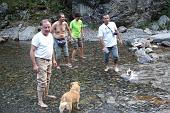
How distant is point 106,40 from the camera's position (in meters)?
14.0

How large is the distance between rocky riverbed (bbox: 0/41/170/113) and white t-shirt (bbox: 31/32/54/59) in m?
1.31

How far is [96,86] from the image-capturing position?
12.3 metres

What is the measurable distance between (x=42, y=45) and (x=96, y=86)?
289 cm

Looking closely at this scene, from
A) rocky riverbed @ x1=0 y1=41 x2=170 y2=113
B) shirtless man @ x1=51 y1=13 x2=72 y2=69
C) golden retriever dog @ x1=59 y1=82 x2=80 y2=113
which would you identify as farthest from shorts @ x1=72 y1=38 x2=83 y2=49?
golden retriever dog @ x1=59 y1=82 x2=80 y2=113

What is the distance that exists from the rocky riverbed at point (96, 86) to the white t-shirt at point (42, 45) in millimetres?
1308

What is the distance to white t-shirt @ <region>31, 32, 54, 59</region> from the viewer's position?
32.8 ft

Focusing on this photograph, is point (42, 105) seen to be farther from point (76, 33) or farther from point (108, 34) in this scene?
point (76, 33)

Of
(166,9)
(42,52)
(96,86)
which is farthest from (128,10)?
(42,52)

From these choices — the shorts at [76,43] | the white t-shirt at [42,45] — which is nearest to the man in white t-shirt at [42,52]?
the white t-shirt at [42,45]

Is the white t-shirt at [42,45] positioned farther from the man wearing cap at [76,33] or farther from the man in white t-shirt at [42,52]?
the man wearing cap at [76,33]

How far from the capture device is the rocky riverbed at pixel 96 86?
33.6 feet

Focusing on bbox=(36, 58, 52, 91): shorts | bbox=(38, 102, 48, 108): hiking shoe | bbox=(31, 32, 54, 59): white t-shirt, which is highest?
bbox=(31, 32, 54, 59): white t-shirt

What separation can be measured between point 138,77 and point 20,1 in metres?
18.8

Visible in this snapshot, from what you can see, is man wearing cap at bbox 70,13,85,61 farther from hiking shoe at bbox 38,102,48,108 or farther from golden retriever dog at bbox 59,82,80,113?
golden retriever dog at bbox 59,82,80,113
